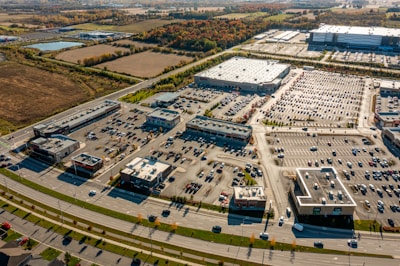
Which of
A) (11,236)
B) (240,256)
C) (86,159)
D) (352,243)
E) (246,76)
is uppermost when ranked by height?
(246,76)

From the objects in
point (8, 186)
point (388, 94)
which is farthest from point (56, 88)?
point (388, 94)

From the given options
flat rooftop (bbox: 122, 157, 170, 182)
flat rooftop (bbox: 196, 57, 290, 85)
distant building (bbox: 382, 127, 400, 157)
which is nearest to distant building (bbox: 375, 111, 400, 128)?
distant building (bbox: 382, 127, 400, 157)

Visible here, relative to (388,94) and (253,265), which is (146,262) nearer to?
(253,265)

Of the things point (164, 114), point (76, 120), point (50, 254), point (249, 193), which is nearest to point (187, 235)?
point (249, 193)

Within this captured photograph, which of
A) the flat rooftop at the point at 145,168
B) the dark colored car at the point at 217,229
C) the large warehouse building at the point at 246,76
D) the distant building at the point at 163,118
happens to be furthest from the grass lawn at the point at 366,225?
the large warehouse building at the point at 246,76

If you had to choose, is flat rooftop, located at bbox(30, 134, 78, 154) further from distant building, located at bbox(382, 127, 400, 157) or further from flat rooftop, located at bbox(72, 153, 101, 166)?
distant building, located at bbox(382, 127, 400, 157)

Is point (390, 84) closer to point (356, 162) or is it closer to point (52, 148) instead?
point (356, 162)
